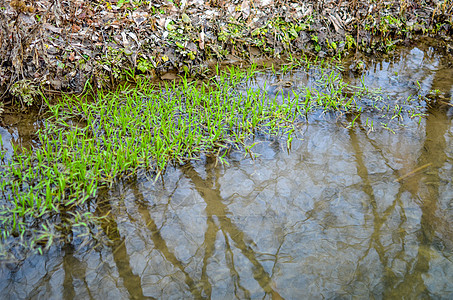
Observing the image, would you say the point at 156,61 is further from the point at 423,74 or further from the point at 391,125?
the point at 423,74

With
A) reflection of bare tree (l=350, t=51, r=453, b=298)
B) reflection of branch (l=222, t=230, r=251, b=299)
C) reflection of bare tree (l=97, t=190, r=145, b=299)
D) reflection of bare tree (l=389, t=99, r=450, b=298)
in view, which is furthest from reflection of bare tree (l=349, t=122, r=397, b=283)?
reflection of bare tree (l=97, t=190, r=145, b=299)

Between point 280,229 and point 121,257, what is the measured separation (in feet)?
3.76

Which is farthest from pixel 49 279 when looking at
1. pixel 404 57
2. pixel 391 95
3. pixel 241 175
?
pixel 404 57

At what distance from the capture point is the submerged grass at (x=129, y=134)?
2697 millimetres

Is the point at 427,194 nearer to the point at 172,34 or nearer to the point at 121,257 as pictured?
the point at 121,257

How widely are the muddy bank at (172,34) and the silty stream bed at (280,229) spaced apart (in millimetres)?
860

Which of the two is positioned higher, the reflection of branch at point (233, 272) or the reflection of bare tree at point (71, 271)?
the reflection of bare tree at point (71, 271)

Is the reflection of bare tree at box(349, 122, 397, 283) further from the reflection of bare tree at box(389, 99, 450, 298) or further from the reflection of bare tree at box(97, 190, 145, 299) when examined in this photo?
the reflection of bare tree at box(97, 190, 145, 299)

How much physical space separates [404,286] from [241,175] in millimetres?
1490

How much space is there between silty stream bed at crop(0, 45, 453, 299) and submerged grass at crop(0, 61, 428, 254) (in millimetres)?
172

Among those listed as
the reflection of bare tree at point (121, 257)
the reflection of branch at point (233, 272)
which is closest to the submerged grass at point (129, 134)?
the reflection of bare tree at point (121, 257)

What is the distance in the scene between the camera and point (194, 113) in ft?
12.9

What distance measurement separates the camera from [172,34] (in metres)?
4.75

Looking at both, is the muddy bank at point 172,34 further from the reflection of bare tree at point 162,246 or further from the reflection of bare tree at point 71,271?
the reflection of bare tree at point 71,271
